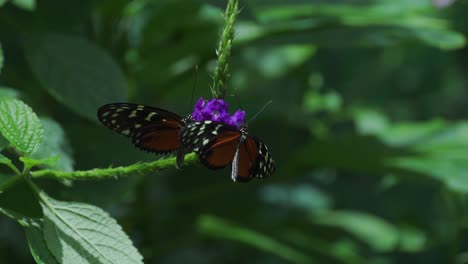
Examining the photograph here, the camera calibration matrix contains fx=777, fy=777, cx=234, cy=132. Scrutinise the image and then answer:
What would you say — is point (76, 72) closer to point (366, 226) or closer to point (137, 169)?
point (137, 169)

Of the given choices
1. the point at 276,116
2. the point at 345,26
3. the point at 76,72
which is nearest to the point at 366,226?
the point at 276,116

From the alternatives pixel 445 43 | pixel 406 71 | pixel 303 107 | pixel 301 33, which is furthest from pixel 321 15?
pixel 406 71

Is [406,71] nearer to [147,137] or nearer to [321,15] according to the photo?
[321,15]

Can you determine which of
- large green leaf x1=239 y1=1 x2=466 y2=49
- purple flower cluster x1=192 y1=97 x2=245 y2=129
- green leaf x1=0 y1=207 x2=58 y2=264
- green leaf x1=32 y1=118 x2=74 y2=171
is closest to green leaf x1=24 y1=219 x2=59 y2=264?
green leaf x1=0 y1=207 x2=58 y2=264

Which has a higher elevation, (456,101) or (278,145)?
(456,101)

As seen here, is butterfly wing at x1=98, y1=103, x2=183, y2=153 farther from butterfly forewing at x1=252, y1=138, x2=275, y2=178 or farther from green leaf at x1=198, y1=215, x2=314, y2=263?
green leaf at x1=198, y1=215, x2=314, y2=263

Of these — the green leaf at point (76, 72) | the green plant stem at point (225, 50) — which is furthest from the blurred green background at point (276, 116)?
the green plant stem at point (225, 50)
